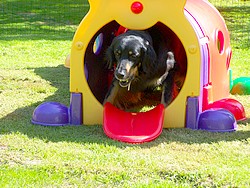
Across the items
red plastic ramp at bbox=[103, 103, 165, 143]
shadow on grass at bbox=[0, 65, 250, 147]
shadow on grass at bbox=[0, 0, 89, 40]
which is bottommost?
shadow on grass at bbox=[0, 0, 89, 40]

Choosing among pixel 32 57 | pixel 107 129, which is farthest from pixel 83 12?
pixel 107 129

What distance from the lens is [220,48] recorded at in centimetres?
616

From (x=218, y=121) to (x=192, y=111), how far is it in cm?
26

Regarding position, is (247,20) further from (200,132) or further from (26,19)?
(200,132)

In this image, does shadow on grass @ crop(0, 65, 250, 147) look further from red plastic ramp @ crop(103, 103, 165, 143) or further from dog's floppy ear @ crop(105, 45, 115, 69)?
dog's floppy ear @ crop(105, 45, 115, 69)

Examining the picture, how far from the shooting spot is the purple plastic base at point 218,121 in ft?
16.4

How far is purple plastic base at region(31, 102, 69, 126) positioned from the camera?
515 centimetres

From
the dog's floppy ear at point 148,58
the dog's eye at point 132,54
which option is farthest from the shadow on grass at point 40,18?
the dog's eye at point 132,54

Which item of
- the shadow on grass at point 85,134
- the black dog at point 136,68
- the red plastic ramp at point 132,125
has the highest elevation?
the black dog at point 136,68

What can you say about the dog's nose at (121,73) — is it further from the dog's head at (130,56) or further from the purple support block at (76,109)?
the purple support block at (76,109)

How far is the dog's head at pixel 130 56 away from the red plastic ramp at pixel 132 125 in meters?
0.30

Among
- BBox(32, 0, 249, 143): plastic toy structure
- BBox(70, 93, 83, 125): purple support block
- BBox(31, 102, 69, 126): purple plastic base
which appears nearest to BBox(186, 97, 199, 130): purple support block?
BBox(32, 0, 249, 143): plastic toy structure

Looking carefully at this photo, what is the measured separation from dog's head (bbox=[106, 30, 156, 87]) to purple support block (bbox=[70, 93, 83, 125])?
1.39ft

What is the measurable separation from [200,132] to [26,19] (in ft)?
36.2
